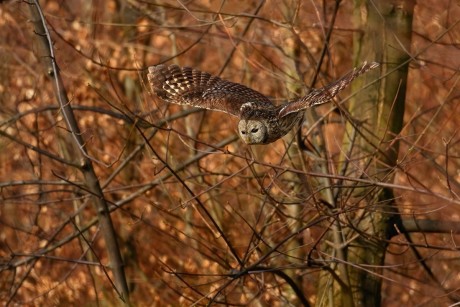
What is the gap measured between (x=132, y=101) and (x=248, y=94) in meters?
5.10

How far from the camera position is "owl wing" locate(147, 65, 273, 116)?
585 centimetres

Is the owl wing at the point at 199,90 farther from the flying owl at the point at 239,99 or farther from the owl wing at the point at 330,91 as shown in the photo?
the owl wing at the point at 330,91

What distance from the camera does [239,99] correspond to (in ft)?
19.9

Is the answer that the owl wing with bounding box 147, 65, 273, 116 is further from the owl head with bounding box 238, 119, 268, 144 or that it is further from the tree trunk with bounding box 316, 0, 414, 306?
the tree trunk with bounding box 316, 0, 414, 306

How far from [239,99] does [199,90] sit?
0.96ft

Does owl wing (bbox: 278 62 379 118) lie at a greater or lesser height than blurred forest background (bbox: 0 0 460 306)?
lesser

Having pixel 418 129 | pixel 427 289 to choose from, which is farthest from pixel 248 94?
pixel 418 129

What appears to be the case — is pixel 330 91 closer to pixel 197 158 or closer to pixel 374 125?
pixel 374 125

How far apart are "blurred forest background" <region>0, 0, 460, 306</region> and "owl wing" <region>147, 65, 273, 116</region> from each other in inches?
7.5

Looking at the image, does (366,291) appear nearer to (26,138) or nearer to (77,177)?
(77,177)

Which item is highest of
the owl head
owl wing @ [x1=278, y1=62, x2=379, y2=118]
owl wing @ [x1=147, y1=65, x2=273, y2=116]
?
owl wing @ [x1=147, y1=65, x2=273, y2=116]

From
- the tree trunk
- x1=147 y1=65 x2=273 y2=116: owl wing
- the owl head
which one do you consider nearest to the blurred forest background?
the tree trunk

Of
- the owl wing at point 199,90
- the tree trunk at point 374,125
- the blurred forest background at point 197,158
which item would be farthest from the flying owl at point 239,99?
the tree trunk at point 374,125

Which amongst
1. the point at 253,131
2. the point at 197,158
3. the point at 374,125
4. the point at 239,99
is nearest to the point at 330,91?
the point at 253,131
